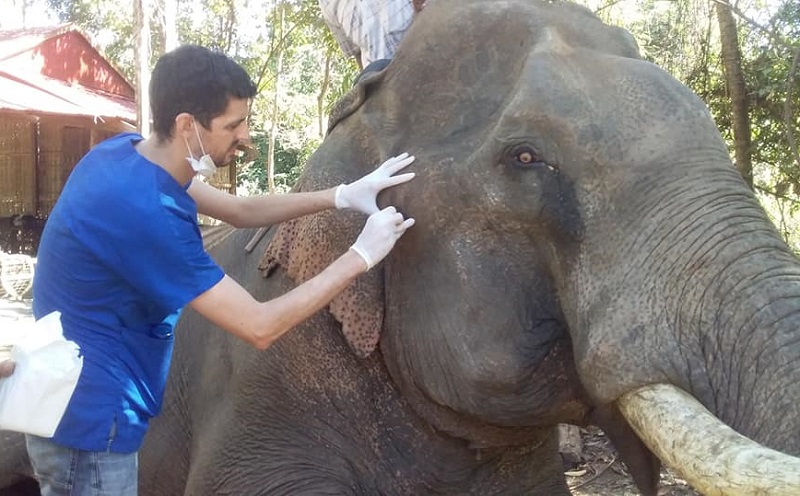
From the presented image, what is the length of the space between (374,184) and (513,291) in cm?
57

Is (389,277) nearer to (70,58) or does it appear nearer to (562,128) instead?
(562,128)

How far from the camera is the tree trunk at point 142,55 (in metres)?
13.4

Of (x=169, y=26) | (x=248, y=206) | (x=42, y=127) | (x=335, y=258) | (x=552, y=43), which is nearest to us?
(x=552, y=43)

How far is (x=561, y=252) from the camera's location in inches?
110

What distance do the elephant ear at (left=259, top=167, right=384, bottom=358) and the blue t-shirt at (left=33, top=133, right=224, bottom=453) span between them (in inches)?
19.7

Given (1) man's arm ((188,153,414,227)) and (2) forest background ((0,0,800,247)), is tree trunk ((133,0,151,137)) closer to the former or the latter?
(2) forest background ((0,0,800,247))

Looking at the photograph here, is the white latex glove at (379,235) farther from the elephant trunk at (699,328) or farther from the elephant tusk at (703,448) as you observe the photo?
the elephant tusk at (703,448)

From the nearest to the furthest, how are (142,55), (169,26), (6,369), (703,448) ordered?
(703,448)
(6,369)
(142,55)
(169,26)

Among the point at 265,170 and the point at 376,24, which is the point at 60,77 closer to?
the point at 265,170

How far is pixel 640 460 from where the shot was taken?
118 inches

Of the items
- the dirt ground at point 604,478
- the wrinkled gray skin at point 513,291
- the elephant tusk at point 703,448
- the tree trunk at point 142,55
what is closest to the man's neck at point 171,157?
the wrinkled gray skin at point 513,291

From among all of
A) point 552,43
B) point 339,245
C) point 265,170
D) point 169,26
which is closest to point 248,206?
point 339,245

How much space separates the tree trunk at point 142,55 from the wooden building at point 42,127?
619 centimetres

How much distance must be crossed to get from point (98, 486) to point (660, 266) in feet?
5.76
